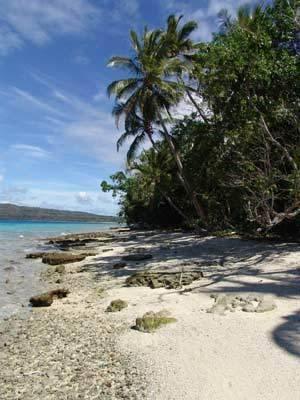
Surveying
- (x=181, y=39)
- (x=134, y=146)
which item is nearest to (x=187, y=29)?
(x=181, y=39)

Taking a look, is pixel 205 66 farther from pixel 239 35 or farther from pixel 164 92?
pixel 164 92

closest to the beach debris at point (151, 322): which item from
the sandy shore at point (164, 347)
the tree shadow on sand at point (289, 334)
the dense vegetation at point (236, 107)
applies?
the sandy shore at point (164, 347)

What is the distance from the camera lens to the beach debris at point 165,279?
1000 cm

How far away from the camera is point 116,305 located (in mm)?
8555

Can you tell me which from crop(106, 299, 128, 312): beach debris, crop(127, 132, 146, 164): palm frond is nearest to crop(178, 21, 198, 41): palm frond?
crop(127, 132, 146, 164): palm frond

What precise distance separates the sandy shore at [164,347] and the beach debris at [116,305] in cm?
16

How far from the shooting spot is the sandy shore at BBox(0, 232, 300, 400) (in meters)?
4.73

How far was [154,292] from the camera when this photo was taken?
9578 mm

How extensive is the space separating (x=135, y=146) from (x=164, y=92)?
6.29m

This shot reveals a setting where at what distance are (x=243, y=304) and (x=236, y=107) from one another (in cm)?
853

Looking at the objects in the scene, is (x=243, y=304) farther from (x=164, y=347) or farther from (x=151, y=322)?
(x=164, y=347)

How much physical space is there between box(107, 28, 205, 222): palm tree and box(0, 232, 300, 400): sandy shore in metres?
12.5

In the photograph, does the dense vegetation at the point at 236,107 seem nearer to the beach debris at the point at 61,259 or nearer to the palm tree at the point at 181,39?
the palm tree at the point at 181,39

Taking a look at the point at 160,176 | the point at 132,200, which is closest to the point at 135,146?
the point at 160,176
